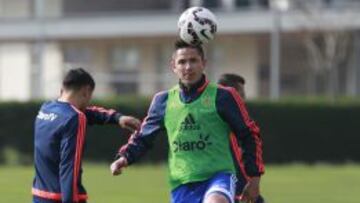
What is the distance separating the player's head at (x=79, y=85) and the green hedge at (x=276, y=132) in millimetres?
22297

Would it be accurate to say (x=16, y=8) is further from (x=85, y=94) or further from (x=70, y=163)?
(x=70, y=163)

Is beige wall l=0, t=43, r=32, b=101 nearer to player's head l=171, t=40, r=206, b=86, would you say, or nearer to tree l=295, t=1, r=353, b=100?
tree l=295, t=1, r=353, b=100

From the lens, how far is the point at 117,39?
50.6m

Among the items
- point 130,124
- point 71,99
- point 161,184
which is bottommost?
point 161,184

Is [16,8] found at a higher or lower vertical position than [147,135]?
lower

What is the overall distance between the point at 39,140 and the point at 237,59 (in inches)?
1627

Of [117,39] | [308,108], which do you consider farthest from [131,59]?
[308,108]

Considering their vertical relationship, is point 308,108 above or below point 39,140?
below

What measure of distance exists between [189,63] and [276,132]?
956 inches

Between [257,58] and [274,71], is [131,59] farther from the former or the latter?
[274,71]

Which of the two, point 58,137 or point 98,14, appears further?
point 98,14

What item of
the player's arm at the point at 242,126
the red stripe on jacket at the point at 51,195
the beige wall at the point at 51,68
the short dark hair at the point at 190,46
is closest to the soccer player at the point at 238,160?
the player's arm at the point at 242,126

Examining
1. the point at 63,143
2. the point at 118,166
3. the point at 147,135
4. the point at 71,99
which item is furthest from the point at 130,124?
the point at 63,143

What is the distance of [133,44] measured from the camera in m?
52.0
